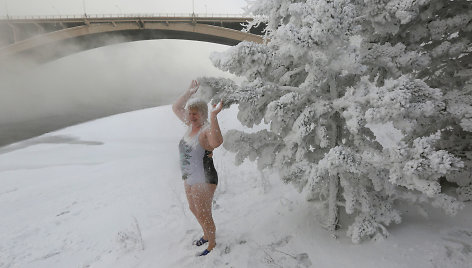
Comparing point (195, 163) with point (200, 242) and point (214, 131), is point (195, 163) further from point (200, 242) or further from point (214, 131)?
point (200, 242)

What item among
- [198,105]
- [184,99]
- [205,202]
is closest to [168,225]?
[205,202]

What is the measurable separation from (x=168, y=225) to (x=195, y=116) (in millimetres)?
2437

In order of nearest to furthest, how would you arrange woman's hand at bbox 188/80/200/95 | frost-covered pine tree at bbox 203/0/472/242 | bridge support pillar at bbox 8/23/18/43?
frost-covered pine tree at bbox 203/0/472/242 < woman's hand at bbox 188/80/200/95 < bridge support pillar at bbox 8/23/18/43

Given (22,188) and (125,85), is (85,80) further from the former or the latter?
(22,188)

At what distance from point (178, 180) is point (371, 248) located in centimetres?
497

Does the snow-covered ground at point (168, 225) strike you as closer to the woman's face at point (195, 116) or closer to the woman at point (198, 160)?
the woman at point (198, 160)

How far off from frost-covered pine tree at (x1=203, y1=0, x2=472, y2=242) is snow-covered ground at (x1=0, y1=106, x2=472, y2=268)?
438 millimetres

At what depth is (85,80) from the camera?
47.3 metres

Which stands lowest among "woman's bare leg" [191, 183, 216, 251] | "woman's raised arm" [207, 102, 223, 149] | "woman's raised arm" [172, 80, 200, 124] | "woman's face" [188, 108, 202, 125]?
"woman's bare leg" [191, 183, 216, 251]

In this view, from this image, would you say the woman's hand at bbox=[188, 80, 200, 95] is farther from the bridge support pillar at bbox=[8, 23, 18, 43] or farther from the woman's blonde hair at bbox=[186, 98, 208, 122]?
the bridge support pillar at bbox=[8, 23, 18, 43]

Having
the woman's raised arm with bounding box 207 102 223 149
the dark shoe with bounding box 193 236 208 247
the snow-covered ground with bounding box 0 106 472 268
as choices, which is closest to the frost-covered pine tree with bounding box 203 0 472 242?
the woman's raised arm with bounding box 207 102 223 149

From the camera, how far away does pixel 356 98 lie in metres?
3.24

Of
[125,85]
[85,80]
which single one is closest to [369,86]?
[125,85]

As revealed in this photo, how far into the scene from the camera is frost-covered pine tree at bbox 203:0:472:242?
2826 mm
